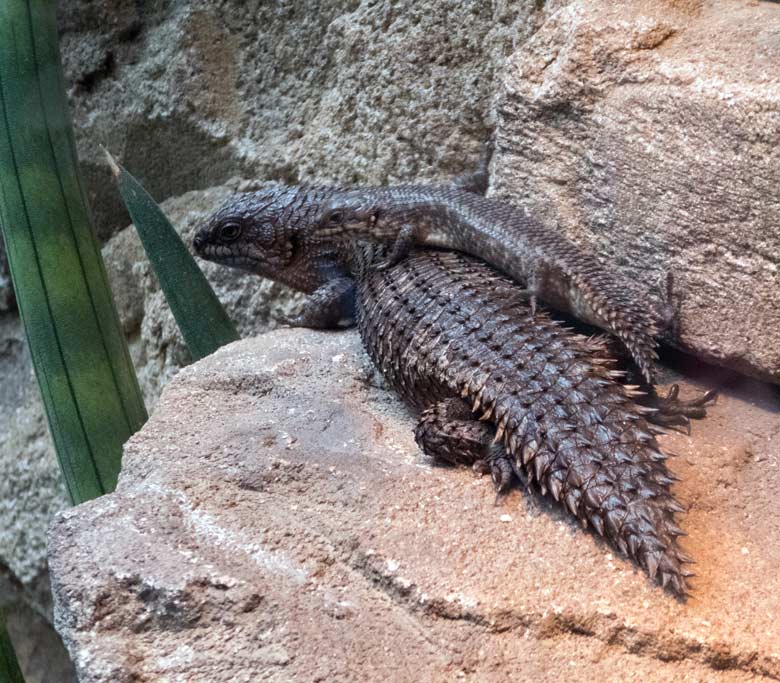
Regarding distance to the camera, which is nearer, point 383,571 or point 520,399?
point 383,571

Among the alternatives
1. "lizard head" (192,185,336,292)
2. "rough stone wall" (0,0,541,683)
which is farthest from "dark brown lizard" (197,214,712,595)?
"rough stone wall" (0,0,541,683)

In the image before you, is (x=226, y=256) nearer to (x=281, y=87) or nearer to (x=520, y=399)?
(x=281, y=87)

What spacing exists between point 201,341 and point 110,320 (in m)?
0.36

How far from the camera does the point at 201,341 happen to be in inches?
118

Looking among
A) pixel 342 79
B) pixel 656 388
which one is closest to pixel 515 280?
pixel 656 388

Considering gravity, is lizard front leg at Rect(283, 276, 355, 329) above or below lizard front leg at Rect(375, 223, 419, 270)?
below

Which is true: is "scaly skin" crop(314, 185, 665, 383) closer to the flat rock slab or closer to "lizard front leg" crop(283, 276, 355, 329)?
"lizard front leg" crop(283, 276, 355, 329)

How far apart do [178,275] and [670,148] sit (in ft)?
4.95

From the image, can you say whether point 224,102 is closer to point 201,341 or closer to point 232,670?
point 201,341

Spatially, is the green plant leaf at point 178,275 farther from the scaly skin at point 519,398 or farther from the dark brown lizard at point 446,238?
the scaly skin at point 519,398

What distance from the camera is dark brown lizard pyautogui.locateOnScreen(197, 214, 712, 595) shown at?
1706 mm

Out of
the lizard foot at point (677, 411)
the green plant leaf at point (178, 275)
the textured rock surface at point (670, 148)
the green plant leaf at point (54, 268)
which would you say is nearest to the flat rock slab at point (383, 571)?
the lizard foot at point (677, 411)

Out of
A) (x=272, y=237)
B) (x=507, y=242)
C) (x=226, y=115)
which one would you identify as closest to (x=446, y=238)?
(x=507, y=242)

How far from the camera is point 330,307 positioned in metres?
2.84
